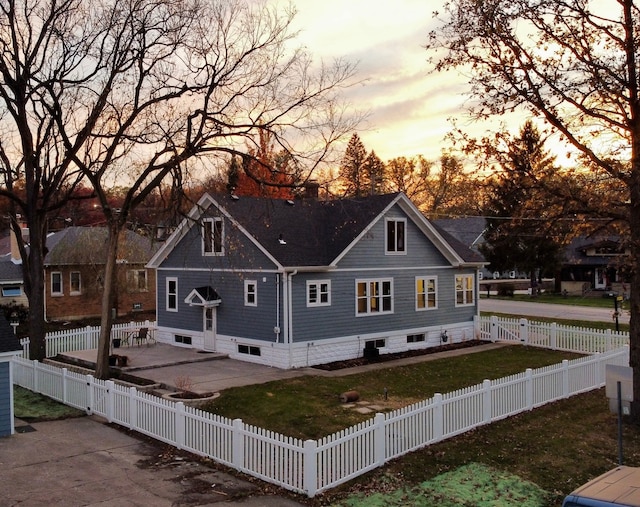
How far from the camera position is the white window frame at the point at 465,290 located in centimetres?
3014

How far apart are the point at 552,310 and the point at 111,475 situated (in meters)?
36.2

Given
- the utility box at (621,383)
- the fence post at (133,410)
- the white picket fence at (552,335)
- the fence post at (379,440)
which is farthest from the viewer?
the white picket fence at (552,335)

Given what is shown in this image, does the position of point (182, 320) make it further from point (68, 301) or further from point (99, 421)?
point (68, 301)

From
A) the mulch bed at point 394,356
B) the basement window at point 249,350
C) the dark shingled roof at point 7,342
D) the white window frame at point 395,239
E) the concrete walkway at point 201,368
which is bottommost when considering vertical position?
the mulch bed at point 394,356

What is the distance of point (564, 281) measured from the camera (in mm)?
61188

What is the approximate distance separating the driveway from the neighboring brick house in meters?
24.9

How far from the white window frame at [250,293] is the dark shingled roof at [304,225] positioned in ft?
5.69

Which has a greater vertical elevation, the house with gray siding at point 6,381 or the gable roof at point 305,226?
the gable roof at point 305,226

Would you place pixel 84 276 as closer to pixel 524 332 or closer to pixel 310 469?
pixel 524 332

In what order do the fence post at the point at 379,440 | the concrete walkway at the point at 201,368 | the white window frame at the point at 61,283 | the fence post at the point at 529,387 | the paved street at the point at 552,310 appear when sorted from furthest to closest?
the white window frame at the point at 61,283 < the paved street at the point at 552,310 < the concrete walkway at the point at 201,368 < the fence post at the point at 529,387 < the fence post at the point at 379,440

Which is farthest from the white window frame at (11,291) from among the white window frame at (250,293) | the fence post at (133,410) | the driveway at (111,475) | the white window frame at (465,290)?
the white window frame at (465,290)

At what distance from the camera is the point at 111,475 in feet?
39.1

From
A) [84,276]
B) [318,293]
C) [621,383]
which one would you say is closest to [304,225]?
[318,293]

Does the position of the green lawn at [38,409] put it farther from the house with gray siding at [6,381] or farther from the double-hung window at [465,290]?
the double-hung window at [465,290]
